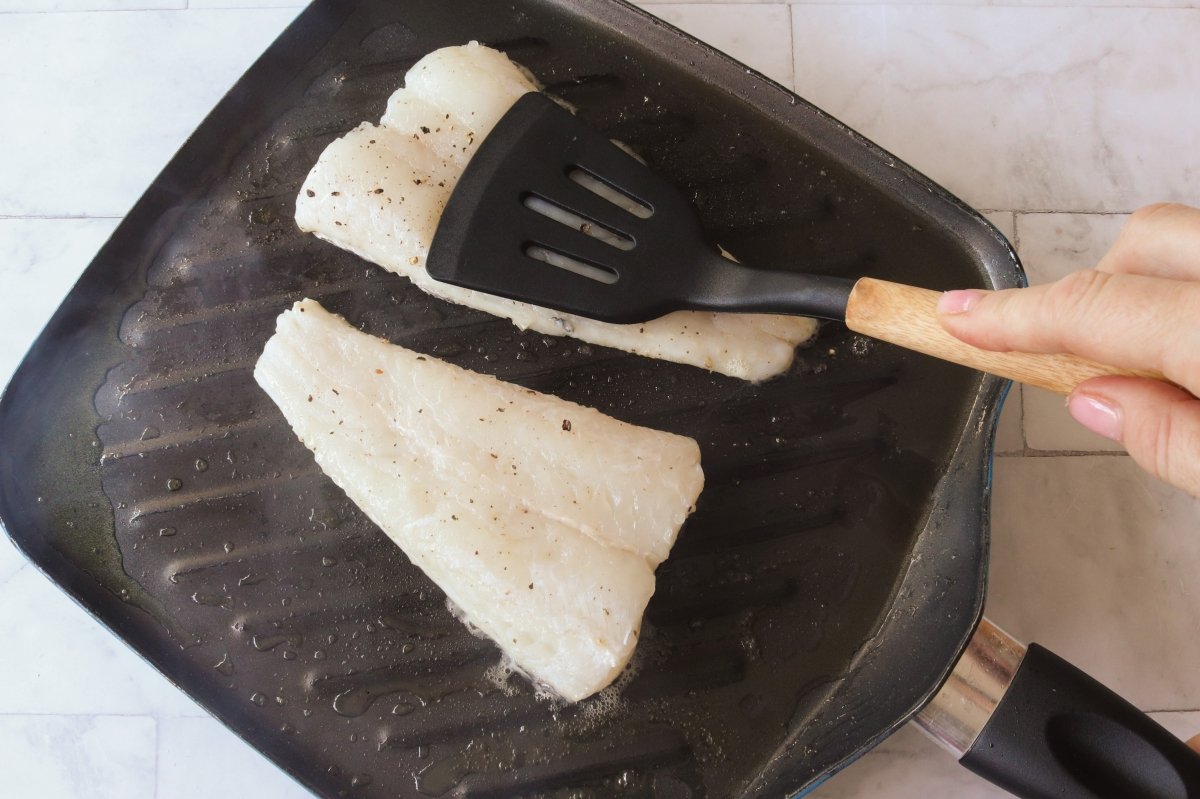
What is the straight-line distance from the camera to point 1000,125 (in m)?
1.80

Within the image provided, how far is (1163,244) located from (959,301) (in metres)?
0.27

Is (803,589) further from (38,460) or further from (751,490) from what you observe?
(38,460)

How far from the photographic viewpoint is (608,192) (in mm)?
1511

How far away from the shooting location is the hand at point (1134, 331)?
0.90 metres

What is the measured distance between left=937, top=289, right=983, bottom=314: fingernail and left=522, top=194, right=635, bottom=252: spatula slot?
57cm

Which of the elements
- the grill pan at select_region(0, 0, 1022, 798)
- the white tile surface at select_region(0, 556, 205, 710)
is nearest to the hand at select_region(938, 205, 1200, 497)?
the grill pan at select_region(0, 0, 1022, 798)

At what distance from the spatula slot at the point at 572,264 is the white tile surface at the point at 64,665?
1.09 metres

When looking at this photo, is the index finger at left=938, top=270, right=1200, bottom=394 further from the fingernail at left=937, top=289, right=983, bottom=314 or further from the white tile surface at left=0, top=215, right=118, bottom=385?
the white tile surface at left=0, top=215, right=118, bottom=385

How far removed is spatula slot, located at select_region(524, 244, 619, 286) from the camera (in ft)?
4.82

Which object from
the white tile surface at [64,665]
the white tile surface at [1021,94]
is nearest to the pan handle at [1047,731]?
the white tile surface at [1021,94]

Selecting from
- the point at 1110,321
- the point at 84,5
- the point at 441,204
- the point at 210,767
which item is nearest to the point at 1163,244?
the point at 1110,321

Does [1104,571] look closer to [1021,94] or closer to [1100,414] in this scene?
[1100,414]

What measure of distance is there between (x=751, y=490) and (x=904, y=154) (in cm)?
84

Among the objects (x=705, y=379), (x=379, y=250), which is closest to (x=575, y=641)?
(x=705, y=379)
